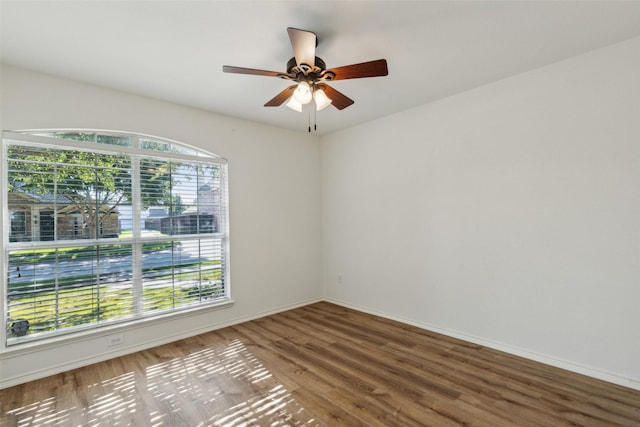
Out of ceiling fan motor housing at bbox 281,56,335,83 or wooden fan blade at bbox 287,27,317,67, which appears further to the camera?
ceiling fan motor housing at bbox 281,56,335,83

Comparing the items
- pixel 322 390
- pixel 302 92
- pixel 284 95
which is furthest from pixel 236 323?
pixel 302 92

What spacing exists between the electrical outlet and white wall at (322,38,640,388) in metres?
2.95

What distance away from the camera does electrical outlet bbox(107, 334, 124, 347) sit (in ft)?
9.46

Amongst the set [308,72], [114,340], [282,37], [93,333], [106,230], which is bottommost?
[114,340]

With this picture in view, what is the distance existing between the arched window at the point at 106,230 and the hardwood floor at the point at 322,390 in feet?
1.84

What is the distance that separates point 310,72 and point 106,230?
252cm

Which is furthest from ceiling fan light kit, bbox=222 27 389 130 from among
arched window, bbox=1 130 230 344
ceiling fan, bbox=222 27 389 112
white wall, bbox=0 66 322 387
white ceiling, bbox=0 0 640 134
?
arched window, bbox=1 130 230 344

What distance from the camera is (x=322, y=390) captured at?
7.60ft

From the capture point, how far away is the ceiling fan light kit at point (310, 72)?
186cm

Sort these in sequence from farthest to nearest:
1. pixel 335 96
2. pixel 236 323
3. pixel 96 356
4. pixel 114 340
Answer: pixel 236 323, pixel 114 340, pixel 96 356, pixel 335 96

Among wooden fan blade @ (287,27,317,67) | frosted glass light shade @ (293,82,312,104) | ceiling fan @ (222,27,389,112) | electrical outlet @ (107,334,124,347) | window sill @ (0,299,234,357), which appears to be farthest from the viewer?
electrical outlet @ (107,334,124,347)

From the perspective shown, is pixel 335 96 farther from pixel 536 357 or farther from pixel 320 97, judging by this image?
pixel 536 357

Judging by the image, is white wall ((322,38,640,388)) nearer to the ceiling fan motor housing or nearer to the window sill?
the ceiling fan motor housing

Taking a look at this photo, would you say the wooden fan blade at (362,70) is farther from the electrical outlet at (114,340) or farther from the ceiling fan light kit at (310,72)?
the electrical outlet at (114,340)
